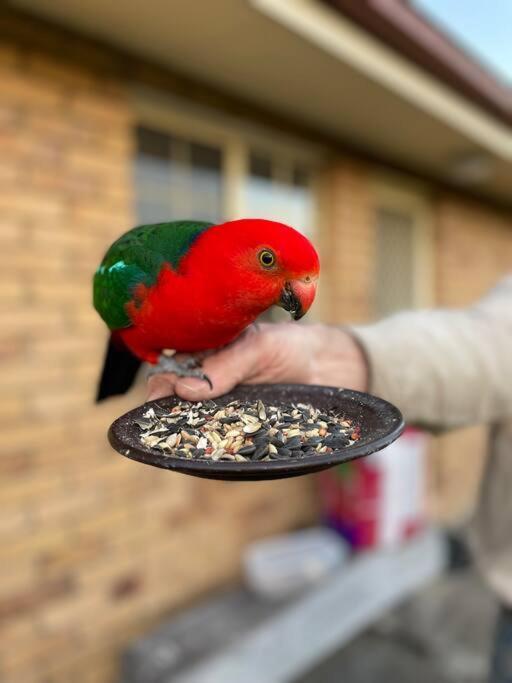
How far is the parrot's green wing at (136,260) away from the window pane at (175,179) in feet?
5.64

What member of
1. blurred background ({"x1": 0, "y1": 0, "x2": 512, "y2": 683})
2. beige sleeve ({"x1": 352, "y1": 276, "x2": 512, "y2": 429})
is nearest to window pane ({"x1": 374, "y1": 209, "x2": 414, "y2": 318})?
blurred background ({"x1": 0, "y1": 0, "x2": 512, "y2": 683})

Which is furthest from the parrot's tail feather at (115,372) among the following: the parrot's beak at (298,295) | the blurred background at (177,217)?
the blurred background at (177,217)

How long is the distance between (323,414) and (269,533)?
289 cm

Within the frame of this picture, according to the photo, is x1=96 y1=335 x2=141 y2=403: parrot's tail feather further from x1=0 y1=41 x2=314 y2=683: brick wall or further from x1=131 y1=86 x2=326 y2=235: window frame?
x1=131 y1=86 x2=326 y2=235: window frame

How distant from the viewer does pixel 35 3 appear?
7.70 feet

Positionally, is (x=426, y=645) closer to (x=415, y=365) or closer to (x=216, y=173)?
(x=415, y=365)

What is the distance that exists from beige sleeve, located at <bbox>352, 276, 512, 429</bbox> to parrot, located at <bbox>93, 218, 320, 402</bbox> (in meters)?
0.46

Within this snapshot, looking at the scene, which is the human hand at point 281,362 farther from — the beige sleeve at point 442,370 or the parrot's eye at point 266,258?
the parrot's eye at point 266,258

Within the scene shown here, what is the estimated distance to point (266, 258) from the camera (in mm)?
1181

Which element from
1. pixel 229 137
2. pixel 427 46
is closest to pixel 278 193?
pixel 229 137

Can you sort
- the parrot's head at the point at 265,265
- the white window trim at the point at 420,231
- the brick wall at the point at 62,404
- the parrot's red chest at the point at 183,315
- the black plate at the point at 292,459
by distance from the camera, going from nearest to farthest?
the black plate at the point at 292,459 → the parrot's head at the point at 265,265 → the parrot's red chest at the point at 183,315 → the brick wall at the point at 62,404 → the white window trim at the point at 420,231

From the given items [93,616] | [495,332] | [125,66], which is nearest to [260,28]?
[125,66]

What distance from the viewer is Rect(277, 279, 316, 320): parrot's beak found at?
119 cm

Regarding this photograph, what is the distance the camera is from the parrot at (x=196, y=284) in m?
1.18
